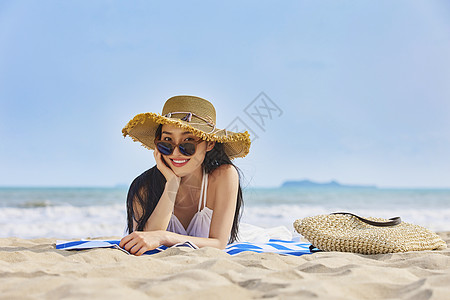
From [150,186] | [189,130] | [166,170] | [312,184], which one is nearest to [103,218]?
[150,186]

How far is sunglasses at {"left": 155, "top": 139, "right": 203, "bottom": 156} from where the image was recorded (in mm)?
3059

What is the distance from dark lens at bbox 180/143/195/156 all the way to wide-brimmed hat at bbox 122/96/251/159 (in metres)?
0.11

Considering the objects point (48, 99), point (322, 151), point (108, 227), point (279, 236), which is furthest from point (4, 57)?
point (279, 236)

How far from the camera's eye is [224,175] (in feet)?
10.9

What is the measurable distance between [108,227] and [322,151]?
21.6 m

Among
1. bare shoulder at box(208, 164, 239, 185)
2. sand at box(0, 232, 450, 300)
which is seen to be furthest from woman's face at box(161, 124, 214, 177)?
sand at box(0, 232, 450, 300)

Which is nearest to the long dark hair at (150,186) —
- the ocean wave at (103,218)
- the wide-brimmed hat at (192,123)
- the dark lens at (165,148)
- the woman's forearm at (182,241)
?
A: the wide-brimmed hat at (192,123)

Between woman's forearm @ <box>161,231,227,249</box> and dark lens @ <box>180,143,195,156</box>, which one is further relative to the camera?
dark lens @ <box>180,143,195,156</box>

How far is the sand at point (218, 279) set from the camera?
4.92ft

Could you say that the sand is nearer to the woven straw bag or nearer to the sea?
the woven straw bag

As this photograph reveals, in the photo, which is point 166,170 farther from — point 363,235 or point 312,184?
point 312,184

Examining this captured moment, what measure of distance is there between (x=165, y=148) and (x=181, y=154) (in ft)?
0.46

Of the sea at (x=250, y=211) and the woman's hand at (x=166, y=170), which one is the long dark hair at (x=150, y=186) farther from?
the sea at (x=250, y=211)

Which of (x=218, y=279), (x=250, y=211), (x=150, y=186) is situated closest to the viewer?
(x=218, y=279)
